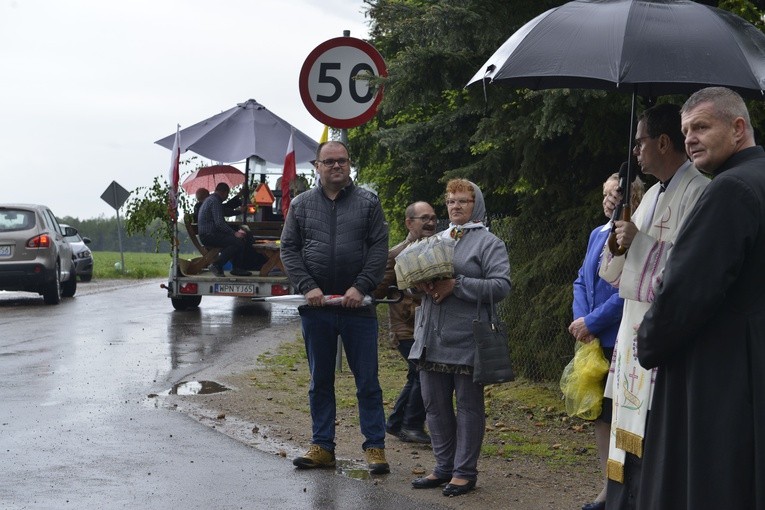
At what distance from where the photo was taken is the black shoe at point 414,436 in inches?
349

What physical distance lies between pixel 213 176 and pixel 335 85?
1530 cm

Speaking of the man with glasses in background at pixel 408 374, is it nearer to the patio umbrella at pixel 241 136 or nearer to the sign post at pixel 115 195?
the patio umbrella at pixel 241 136

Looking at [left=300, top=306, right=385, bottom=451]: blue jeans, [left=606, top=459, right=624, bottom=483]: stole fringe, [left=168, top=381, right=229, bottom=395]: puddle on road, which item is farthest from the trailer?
[left=606, top=459, right=624, bottom=483]: stole fringe

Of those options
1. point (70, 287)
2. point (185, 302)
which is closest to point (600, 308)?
point (185, 302)

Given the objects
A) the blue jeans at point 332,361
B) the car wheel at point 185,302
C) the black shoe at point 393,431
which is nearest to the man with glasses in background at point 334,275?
the blue jeans at point 332,361

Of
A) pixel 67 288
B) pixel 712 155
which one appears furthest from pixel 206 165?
pixel 712 155

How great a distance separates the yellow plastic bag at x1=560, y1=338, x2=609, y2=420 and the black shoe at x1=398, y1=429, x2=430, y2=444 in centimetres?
260

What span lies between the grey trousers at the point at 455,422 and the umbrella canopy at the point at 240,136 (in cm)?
1567

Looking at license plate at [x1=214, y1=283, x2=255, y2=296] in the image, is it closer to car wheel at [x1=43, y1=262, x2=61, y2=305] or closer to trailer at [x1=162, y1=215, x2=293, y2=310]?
trailer at [x1=162, y1=215, x2=293, y2=310]

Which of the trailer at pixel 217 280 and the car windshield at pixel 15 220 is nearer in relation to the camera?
the trailer at pixel 217 280

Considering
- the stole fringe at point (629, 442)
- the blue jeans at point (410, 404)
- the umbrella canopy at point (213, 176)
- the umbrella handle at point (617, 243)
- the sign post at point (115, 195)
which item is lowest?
the blue jeans at point (410, 404)

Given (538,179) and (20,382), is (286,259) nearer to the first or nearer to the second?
(538,179)

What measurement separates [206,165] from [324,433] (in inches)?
688

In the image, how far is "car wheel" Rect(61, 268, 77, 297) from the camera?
81.7 ft
